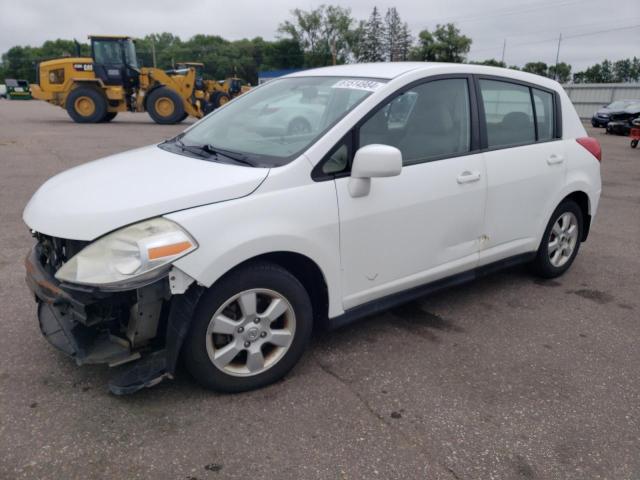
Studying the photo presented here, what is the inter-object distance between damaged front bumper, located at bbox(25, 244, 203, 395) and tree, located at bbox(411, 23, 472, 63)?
69352 mm

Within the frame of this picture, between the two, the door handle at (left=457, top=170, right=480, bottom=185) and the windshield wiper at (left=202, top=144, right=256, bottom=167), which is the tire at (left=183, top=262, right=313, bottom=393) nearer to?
the windshield wiper at (left=202, top=144, right=256, bottom=167)

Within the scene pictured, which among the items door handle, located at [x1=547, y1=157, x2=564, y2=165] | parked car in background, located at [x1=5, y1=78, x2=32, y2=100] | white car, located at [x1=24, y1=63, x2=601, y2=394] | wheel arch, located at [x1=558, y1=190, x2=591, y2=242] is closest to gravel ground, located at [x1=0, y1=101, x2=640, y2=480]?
white car, located at [x1=24, y1=63, x2=601, y2=394]

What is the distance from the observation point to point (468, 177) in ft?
11.2

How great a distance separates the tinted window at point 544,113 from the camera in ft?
13.4

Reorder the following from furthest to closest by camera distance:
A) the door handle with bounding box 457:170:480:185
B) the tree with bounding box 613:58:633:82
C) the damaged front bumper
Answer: the tree with bounding box 613:58:633:82 → the door handle with bounding box 457:170:480:185 → the damaged front bumper

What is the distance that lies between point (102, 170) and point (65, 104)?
61.2 ft

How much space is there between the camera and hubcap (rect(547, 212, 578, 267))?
4.35 m

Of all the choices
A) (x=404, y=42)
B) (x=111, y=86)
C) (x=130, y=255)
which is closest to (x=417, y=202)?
(x=130, y=255)

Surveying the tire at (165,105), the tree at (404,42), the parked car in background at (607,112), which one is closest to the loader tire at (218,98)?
the tire at (165,105)

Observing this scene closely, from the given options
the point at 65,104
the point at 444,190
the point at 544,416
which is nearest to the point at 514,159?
the point at 444,190

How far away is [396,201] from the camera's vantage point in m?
3.03

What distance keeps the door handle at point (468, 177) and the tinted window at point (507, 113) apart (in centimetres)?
33

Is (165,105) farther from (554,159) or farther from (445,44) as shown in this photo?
(445,44)

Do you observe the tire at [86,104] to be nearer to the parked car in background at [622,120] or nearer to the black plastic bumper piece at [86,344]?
the black plastic bumper piece at [86,344]
